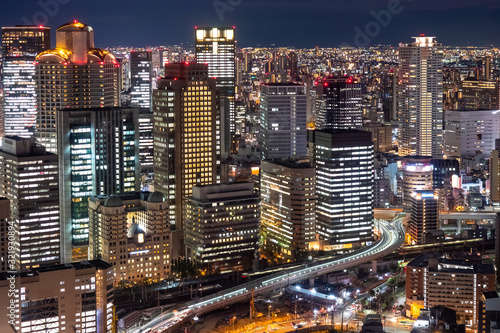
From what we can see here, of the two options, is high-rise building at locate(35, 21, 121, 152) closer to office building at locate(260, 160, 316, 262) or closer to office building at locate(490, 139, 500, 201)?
office building at locate(260, 160, 316, 262)

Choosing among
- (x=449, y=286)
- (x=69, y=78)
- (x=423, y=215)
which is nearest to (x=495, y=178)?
(x=423, y=215)

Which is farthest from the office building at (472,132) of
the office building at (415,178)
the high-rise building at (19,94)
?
the high-rise building at (19,94)

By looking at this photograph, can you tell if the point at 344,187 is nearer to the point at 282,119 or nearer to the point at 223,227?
the point at 223,227

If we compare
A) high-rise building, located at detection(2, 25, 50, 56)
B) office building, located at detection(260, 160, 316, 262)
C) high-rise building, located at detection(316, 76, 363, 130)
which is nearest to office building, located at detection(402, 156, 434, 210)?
office building, located at detection(260, 160, 316, 262)

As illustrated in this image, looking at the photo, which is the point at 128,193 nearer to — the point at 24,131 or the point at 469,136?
the point at 24,131

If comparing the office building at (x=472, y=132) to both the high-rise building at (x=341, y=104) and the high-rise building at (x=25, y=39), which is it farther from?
the high-rise building at (x=25, y=39)
